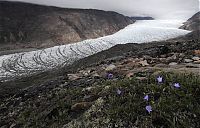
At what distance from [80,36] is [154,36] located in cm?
1750

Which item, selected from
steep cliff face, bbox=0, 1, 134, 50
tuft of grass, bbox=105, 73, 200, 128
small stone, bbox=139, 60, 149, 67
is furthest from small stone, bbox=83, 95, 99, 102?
steep cliff face, bbox=0, 1, 134, 50

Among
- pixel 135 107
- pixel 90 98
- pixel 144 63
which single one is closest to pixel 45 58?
pixel 144 63

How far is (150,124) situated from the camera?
361 centimetres

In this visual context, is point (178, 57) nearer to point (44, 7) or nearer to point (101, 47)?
point (101, 47)

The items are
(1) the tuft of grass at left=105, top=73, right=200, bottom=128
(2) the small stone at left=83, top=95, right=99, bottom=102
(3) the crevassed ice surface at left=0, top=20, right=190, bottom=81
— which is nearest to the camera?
(1) the tuft of grass at left=105, top=73, right=200, bottom=128

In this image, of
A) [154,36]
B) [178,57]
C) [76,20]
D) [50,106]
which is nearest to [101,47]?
[154,36]

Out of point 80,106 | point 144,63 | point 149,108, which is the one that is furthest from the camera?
point 144,63

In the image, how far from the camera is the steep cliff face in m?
47.9

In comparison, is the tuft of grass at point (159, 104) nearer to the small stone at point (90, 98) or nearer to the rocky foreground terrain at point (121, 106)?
the rocky foreground terrain at point (121, 106)

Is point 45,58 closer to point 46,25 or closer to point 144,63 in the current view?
point 144,63

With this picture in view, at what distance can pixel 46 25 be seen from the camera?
51438 millimetres

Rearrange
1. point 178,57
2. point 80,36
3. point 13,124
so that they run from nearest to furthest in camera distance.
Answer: point 13,124 → point 178,57 → point 80,36

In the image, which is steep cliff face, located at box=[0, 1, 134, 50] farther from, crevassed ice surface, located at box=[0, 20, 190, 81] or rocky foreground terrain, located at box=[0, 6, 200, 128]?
rocky foreground terrain, located at box=[0, 6, 200, 128]

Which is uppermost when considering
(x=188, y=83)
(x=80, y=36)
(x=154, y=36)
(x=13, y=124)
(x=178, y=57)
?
(x=188, y=83)
